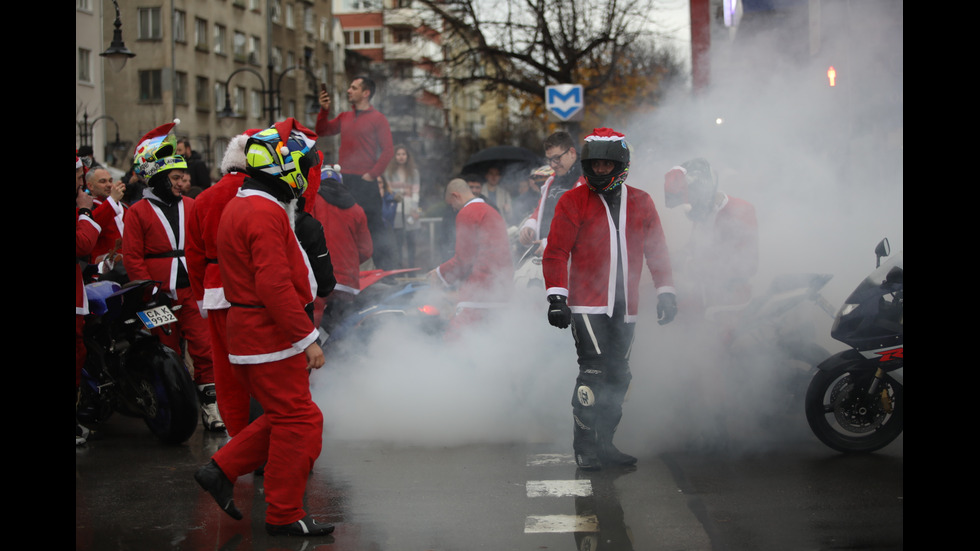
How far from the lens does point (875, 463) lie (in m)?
5.51

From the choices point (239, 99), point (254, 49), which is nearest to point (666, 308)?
point (254, 49)

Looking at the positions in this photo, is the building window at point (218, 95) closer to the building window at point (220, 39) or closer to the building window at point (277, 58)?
the building window at point (220, 39)

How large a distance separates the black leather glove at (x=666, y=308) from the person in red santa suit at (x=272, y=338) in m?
2.20

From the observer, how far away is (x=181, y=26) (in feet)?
120

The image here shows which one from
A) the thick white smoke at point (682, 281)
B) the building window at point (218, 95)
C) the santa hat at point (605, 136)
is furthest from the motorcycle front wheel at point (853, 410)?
the building window at point (218, 95)

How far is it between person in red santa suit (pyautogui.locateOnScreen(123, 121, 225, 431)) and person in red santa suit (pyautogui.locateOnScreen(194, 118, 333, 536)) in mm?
2607

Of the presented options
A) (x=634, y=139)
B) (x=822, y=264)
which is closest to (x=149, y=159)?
(x=634, y=139)

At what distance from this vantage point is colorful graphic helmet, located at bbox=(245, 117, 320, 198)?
458 cm

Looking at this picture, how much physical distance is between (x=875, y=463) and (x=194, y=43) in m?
35.1

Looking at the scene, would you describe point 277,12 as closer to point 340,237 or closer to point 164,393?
point 340,237

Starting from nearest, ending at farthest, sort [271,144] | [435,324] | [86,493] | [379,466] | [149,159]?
1. [271,144]
2. [86,493]
3. [379,466]
4. [149,159]
5. [435,324]

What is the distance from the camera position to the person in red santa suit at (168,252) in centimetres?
707
